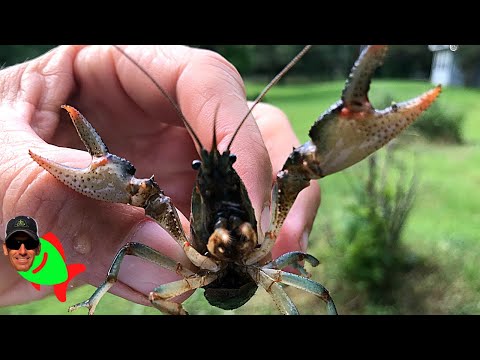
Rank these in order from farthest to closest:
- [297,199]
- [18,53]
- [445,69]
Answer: [445,69] → [18,53] → [297,199]

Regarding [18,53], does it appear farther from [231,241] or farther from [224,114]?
[231,241]

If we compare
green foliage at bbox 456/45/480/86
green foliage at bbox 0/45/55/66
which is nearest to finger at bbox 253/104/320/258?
green foliage at bbox 0/45/55/66

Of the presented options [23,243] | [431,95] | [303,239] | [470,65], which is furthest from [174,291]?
[470,65]

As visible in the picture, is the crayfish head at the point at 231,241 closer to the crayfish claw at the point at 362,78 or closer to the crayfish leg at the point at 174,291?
the crayfish leg at the point at 174,291

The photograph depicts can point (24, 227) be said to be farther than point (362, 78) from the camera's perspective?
Yes

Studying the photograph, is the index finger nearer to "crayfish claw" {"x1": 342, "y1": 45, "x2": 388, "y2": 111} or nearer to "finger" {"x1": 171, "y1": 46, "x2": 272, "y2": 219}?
"finger" {"x1": 171, "y1": 46, "x2": 272, "y2": 219}

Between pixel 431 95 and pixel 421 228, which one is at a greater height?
pixel 431 95
